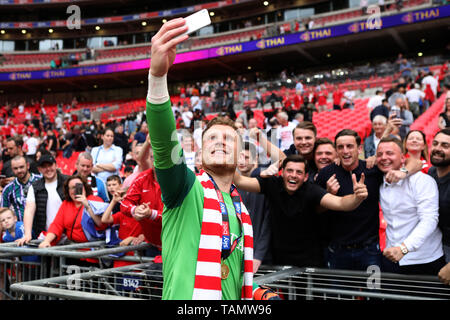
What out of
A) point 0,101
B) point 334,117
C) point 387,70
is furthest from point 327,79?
point 0,101

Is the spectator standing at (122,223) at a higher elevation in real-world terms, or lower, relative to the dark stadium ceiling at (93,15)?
lower

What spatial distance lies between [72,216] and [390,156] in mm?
3068

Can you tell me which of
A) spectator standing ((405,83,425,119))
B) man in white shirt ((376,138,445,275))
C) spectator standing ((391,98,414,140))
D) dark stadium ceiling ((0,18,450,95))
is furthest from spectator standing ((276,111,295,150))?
dark stadium ceiling ((0,18,450,95))

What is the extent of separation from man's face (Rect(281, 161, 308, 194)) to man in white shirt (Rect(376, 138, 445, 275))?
0.63 m

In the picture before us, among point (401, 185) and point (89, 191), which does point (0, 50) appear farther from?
point (401, 185)

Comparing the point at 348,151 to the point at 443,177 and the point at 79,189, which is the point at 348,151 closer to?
the point at 443,177

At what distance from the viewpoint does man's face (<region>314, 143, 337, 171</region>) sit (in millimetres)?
3453

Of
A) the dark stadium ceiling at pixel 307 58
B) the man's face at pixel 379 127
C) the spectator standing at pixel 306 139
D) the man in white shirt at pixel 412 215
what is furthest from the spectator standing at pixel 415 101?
the dark stadium ceiling at pixel 307 58

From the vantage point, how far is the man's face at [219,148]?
1648 millimetres

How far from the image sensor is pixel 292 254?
2.95m

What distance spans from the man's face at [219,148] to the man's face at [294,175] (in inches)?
47.0

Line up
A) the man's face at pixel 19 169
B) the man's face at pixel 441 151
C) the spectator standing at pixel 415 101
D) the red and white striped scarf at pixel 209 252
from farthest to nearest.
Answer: the spectator standing at pixel 415 101 < the man's face at pixel 19 169 < the man's face at pixel 441 151 < the red and white striped scarf at pixel 209 252

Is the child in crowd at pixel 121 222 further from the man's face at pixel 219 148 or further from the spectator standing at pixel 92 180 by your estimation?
the man's face at pixel 219 148
